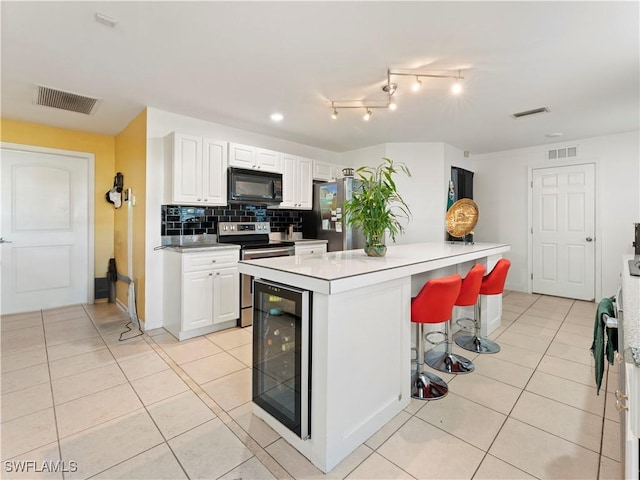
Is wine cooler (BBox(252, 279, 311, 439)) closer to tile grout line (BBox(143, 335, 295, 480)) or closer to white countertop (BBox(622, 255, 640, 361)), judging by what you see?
tile grout line (BBox(143, 335, 295, 480))

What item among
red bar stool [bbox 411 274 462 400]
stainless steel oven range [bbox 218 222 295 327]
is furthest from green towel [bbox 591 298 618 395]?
stainless steel oven range [bbox 218 222 295 327]

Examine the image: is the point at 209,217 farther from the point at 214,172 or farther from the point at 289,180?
the point at 289,180

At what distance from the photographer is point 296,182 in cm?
455

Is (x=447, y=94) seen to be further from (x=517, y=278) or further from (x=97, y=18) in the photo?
(x=517, y=278)

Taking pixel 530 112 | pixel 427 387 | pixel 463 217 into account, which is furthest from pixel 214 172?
pixel 530 112

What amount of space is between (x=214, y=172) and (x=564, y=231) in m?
5.55

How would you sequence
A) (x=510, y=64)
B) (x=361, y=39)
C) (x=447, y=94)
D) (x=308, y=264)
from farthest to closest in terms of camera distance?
(x=447, y=94) → (x=510, y=64) → (x=361, y=39) → (x=308, y=264)

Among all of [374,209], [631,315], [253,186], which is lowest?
[631,315]

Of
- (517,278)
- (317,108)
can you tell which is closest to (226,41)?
(317,108)

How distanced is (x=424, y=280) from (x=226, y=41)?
2502 mm

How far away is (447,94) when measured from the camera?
315 cm

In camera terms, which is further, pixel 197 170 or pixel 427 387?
pixel 197 170

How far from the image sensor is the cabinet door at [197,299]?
322 cm

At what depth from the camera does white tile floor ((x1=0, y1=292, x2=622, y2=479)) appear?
1.57 metres
